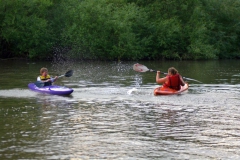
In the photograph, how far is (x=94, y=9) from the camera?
48312 millimetres

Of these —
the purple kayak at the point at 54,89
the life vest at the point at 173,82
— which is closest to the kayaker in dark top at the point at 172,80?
the life vest at the point at 173,82

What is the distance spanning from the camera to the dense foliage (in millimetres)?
48344

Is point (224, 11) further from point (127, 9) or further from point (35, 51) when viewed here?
point (35, 51)

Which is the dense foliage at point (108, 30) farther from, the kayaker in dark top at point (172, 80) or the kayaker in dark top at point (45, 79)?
the kayaker in dark top at point (172, 80)

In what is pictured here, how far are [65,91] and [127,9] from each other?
110 feet

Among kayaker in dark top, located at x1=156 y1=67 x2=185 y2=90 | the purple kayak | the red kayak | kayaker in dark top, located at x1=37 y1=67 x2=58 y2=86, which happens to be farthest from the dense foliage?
the red kayak

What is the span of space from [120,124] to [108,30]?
36.5m

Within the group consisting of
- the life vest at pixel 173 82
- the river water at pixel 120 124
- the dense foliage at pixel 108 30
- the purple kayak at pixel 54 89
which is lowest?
the river water at pixel 120 124

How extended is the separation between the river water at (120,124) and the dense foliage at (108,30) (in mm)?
27334

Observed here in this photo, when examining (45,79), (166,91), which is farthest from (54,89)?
(166,91)

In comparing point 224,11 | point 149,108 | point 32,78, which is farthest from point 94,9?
point 149,108

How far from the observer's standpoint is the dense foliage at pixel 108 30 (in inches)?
1903

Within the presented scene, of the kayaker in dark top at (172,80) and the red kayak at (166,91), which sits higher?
the kayaker in dark top at (172,80)

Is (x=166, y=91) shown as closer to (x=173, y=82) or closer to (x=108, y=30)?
(x=173, y=82)
